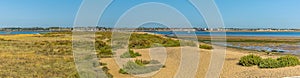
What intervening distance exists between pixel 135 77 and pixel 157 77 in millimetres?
851

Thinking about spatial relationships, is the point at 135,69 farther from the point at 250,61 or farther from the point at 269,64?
the point at 269,64

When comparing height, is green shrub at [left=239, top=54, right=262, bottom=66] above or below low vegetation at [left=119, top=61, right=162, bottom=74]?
above

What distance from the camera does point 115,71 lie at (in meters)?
14.8

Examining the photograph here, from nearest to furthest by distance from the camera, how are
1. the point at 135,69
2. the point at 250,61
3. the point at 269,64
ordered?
the point at 269,64
the point at 135,69
the point at 250,61

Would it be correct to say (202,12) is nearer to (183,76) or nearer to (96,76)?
(183,76)

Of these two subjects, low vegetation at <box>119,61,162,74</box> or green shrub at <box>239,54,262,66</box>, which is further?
green shrub at <box>239,54,262,66</box>

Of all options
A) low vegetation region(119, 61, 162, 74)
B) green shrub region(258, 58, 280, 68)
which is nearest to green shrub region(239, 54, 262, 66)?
green shrub region(258, 58, 280, 68)

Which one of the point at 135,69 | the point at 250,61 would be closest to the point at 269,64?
the point at 250,61

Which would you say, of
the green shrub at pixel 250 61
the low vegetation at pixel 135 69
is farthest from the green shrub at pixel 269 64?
the low vegetation at pixel 135 69

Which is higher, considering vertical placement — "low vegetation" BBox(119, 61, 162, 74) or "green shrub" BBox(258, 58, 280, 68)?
"green shrub" BBox(258, 58, 280, 68)

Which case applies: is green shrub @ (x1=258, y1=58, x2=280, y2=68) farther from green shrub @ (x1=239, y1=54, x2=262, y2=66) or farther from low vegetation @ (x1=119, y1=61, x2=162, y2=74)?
low vegetation @ (x1=119, y1=61, x2=162, y2=74)

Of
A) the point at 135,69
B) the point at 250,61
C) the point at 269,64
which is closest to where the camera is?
the point at 269,64

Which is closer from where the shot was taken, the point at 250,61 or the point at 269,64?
the point at 269,64

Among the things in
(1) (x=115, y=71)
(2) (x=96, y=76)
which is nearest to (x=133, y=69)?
(1) (x=115, y=71)
